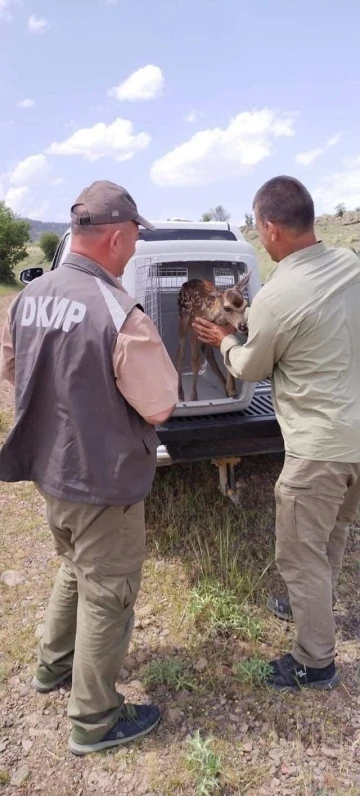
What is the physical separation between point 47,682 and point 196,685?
75cm

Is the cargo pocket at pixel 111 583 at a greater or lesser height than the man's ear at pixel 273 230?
lesser

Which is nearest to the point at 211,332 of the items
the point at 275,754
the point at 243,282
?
the point at 243,282

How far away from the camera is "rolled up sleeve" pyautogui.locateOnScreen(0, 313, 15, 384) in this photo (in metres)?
2.55

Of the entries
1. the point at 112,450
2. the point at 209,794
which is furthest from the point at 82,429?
the point at 209,794

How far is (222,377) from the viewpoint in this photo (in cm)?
429

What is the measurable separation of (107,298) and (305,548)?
59.5 inches

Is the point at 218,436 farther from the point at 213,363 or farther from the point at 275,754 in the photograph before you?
the point at 275,754

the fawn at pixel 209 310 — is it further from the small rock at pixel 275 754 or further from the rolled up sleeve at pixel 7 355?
the small rock at pixel 275 754

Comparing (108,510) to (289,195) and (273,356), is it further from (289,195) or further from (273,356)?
(289,195)

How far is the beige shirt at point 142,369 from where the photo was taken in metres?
2.16

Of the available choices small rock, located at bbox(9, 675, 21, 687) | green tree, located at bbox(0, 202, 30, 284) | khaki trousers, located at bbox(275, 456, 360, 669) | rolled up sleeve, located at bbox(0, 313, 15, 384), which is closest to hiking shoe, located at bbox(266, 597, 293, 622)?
khaki trousers, located at bbox(275, 456, 360, 669)

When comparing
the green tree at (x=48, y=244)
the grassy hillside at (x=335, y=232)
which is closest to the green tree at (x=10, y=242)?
the green tree at (x=48, y=244)

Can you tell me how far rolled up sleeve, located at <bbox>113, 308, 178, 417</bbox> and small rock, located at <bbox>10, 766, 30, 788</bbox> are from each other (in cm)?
165

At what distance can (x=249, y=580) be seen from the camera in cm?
362
